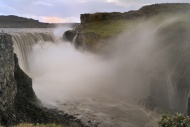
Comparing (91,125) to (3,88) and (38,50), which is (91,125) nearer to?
(3,88)

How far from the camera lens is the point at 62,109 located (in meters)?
31.5

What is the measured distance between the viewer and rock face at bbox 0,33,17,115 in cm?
2302

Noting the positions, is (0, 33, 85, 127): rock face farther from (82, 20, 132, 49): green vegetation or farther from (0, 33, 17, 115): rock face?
(82, 20, 132, 49): green vegetation

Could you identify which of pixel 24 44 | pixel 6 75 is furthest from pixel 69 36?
pixel 6 75

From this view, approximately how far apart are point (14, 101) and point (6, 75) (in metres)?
2.65

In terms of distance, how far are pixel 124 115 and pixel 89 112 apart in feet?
10.5

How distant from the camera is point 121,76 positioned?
43.8m

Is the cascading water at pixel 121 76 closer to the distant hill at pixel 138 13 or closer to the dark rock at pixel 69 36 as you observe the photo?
the dark rock at pixel 69 36

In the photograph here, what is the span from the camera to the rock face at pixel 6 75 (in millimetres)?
23016

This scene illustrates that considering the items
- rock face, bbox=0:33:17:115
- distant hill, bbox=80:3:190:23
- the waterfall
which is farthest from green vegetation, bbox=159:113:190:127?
distant hill, bbox=80:3:190:23

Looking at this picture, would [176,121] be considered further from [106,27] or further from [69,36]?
[69,36]

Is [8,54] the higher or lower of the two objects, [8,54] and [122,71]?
the higher

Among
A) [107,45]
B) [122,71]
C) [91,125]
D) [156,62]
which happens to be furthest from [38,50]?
[91,125]

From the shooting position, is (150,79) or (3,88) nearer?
(3,88)
